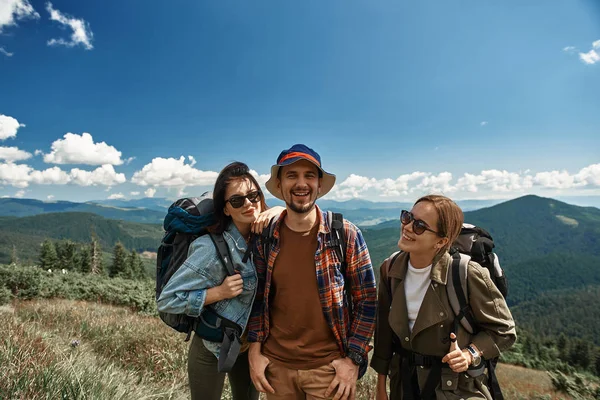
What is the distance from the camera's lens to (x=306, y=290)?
244cm

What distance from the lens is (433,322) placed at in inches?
87.7

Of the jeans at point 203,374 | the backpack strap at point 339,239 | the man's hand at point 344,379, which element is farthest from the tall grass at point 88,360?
the backpack strap at point 339,239

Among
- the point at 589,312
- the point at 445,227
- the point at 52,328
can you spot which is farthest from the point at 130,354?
the point at 589,312

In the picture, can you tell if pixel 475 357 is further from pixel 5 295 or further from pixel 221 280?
pixel 5 295

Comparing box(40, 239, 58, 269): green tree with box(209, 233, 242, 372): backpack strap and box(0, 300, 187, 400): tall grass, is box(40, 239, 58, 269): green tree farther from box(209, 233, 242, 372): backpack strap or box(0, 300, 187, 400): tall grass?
box(209, 233, 242, 372): backpack strap

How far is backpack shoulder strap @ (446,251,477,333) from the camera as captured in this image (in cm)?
220

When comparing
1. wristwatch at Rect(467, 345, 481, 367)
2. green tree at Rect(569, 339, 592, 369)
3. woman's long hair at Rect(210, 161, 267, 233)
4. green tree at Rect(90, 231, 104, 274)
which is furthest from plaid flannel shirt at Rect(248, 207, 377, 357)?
green tree at Rect(569, 339, 592, 369)

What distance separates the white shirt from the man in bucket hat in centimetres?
28

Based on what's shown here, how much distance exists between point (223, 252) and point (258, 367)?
1.00m

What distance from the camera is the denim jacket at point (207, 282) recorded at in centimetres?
Result: 236

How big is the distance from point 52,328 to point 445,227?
663 centimetres

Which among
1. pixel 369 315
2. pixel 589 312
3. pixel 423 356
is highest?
pixel 369 315

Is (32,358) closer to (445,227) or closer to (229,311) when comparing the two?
Result: (229,311)

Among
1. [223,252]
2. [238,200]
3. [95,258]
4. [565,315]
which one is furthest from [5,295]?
[565,315]
